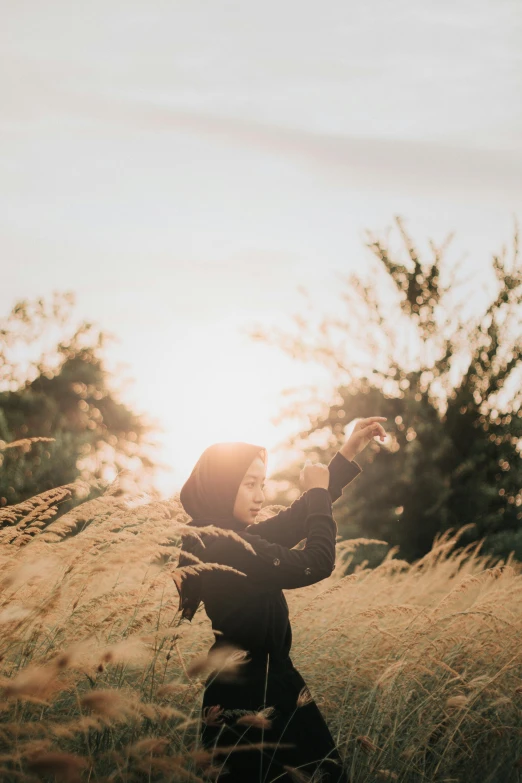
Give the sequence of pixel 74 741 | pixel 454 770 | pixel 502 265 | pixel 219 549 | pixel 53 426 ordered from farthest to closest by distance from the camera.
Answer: pixel 53 426 < pixel 502 265 < pixel 454 770 < pixel 219 549 < pixel 74 741

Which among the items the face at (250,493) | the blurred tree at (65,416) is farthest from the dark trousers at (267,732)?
the blurred tree at (65,416)

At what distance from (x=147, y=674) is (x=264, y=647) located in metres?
0.42

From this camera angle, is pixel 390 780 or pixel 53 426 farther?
pixel 53 426

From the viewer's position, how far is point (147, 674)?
8.46ft

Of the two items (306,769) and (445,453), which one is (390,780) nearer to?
(306,769)

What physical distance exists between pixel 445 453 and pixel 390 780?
765cm

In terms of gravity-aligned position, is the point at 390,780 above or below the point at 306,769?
below

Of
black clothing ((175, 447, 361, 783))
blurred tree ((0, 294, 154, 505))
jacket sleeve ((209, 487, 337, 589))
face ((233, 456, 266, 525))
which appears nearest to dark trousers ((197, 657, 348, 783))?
black clothing ((175, 447, 361, 783))

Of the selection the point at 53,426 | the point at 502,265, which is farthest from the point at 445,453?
the point at 53,426

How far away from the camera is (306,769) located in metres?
2.44

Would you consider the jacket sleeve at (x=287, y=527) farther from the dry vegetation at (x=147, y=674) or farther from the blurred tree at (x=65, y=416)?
the blurred tree at (x=65, y=416)

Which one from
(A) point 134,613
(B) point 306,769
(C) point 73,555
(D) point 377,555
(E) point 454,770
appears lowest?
(D) point 377,555

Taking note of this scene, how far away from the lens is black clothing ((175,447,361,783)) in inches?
95.9

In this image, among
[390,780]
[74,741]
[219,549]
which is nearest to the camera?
[74,741]
